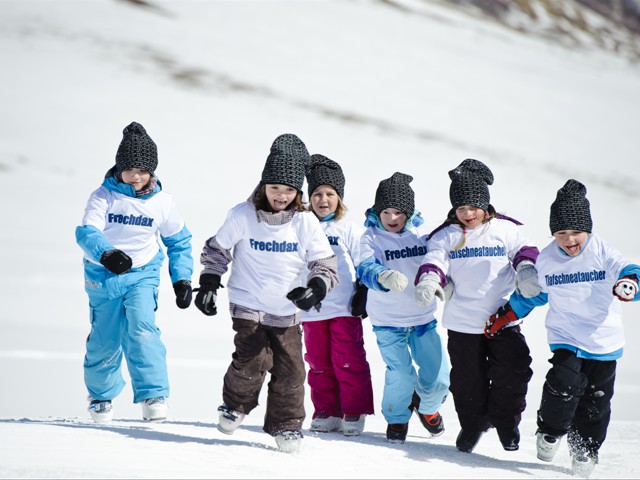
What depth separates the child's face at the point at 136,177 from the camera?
17.1 ft

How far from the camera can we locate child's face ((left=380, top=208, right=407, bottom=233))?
5.41 m

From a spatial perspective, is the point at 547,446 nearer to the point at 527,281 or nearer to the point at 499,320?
the point at 499,320

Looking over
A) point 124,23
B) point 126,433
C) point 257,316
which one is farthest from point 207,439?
point 124,23

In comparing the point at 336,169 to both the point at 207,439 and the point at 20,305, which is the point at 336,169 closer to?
the point at 207,439

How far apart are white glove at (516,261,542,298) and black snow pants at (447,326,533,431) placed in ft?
1.09

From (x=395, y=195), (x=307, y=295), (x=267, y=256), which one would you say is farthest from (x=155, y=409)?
(x=395, y=195)

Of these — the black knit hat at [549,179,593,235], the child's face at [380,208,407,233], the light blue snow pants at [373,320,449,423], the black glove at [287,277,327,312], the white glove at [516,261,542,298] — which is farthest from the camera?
the child's face at [380,208,407,233]

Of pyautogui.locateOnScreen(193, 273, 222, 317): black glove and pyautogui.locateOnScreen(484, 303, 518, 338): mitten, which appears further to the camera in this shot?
pyautogui.locateOnScreen(484, 303, 518, 338): mitten

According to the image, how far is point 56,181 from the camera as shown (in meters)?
14.6

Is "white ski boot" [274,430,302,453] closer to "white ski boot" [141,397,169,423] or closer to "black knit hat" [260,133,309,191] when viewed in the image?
"white ski boot" [141,397,169,423]

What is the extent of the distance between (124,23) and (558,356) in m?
24.6

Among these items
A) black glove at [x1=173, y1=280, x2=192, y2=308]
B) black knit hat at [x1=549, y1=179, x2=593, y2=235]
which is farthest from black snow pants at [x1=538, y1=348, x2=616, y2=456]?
black glove at [x1=173, y1=280, x2=192, y2=308]

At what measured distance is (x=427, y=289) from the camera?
15.6 ft

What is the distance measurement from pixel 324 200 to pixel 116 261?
1.55 metres
